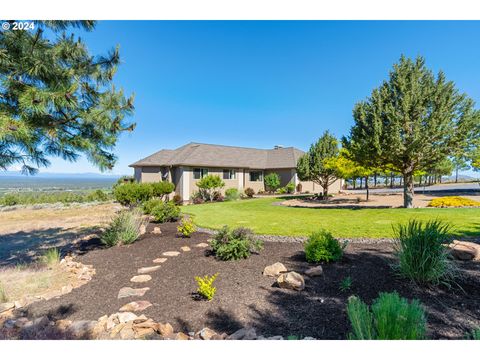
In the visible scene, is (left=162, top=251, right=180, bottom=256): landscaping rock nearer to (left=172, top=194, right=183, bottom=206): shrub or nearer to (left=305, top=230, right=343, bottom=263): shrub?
(left=305, top=230, right=343, bottom=263): shrub

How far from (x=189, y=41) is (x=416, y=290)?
690cm

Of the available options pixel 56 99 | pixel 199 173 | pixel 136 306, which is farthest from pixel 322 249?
pixel 199 173

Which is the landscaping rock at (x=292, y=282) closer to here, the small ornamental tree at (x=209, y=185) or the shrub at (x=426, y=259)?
the shrub at (x=426, y=259)

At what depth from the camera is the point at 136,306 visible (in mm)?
3484

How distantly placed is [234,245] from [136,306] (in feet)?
7.75

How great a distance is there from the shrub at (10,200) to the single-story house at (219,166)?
10.0 meters

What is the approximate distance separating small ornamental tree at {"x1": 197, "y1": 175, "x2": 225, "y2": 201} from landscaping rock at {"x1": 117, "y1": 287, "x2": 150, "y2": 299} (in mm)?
16054

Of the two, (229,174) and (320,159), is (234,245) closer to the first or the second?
(320,159)

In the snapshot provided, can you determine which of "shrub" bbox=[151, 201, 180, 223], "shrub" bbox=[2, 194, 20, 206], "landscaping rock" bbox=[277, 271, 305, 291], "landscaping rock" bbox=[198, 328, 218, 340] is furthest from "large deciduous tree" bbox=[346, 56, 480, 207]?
"shrub" bbox=[2, 194, 20, 206]

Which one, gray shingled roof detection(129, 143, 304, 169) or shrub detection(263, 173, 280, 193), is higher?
gray shingled roof detection(129, 143, 304, 169)

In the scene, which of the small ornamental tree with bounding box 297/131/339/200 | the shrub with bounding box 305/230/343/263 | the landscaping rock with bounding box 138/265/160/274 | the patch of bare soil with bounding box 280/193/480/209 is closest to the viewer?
the shrub with bounding box 305/230/343/263

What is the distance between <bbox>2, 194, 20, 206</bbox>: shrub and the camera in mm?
20094

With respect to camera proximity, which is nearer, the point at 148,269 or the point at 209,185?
the point at 148,269
